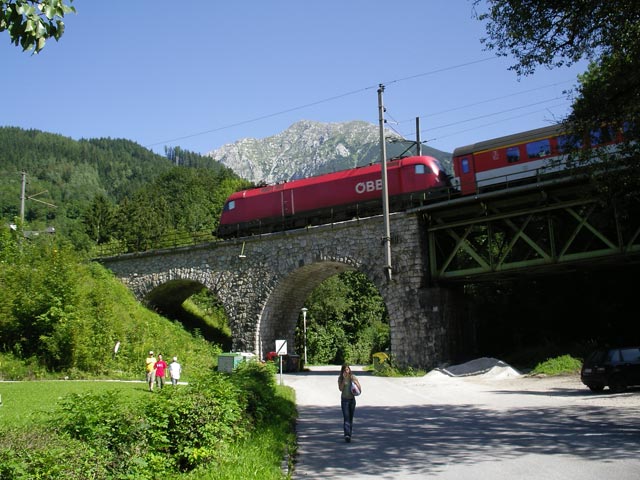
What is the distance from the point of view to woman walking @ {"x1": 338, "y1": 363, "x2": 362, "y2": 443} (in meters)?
10.3

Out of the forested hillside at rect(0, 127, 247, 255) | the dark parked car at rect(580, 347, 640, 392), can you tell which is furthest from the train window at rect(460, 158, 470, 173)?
the forested hillside at rect(0, 127, 247, 255)

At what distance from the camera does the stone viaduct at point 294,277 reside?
24.9 metres

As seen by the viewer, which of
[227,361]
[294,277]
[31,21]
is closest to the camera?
[31,21]

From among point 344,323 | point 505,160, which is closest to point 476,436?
point 505,160

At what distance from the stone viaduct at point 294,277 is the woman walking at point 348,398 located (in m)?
14.4

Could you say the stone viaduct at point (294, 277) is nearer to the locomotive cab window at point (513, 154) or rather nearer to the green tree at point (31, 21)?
the locomotive cab window at point (513, 154)

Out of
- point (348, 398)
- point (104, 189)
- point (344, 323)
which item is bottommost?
point (348, 398)

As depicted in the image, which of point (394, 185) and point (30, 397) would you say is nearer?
point (30, 397)

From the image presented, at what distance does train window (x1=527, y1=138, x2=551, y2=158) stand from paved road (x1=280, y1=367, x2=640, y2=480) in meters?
10.2

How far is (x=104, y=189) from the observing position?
12162cm

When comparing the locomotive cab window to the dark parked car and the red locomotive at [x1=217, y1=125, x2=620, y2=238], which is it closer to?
the red locomotive at [x1=217, y1=125, x2=620, y2=238]

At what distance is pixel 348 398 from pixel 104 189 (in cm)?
12106

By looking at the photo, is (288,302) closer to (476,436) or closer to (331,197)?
(331,197)

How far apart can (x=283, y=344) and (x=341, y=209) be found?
981 centimetres
